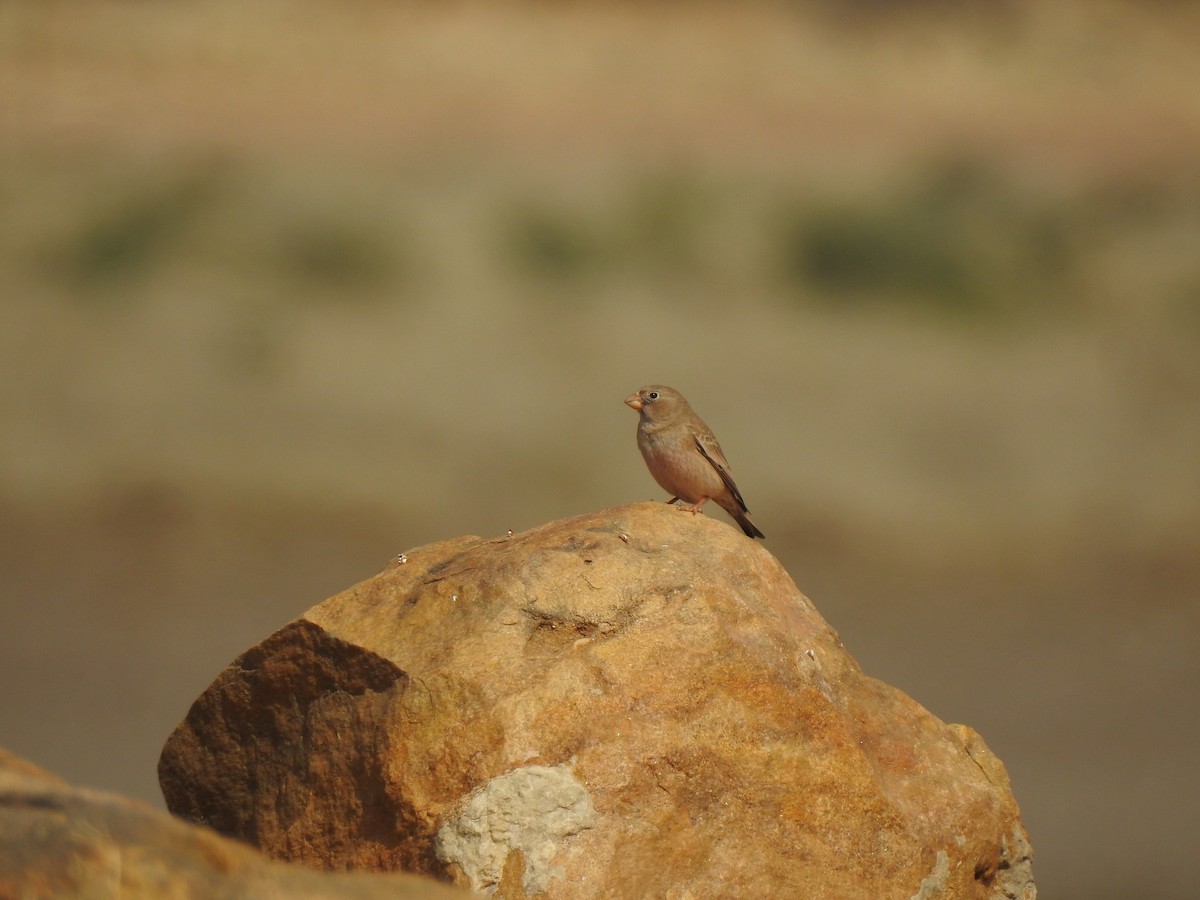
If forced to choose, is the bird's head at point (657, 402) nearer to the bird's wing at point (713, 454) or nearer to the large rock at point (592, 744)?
the bird's wing at point (713, 454)

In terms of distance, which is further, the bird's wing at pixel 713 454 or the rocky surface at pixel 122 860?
the bird's wing at pixel 713 454

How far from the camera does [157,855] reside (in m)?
2.98

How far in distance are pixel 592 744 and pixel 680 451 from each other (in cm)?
337

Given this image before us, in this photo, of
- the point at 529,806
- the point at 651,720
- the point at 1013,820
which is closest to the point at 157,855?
the point at 529,806

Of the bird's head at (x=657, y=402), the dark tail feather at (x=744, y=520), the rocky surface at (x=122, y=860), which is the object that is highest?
the bird's head at (x=657, y=402)

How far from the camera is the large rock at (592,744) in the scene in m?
4.95

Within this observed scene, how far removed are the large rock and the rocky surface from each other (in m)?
1.63

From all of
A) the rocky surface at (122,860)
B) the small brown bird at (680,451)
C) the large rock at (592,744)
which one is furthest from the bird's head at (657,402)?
the rocky surface at (122,860)

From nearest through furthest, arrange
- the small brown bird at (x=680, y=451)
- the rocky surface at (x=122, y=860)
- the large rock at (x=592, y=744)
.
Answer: the rocky surface at (x=122, y=860)
the large rock at (x=592, y=744)
the small brown bird at (x=680, y=451)

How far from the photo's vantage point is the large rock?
4.95 m

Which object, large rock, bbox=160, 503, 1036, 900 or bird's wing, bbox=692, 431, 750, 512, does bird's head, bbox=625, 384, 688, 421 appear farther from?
large rock, bbox=160, 503, 1036, 900

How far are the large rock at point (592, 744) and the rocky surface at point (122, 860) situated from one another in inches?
64.3

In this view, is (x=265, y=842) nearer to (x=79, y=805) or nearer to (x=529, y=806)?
(x=529, y=806)

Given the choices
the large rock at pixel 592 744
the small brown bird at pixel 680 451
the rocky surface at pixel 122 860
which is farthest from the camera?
→ the small brown bird at pixel 680 451
